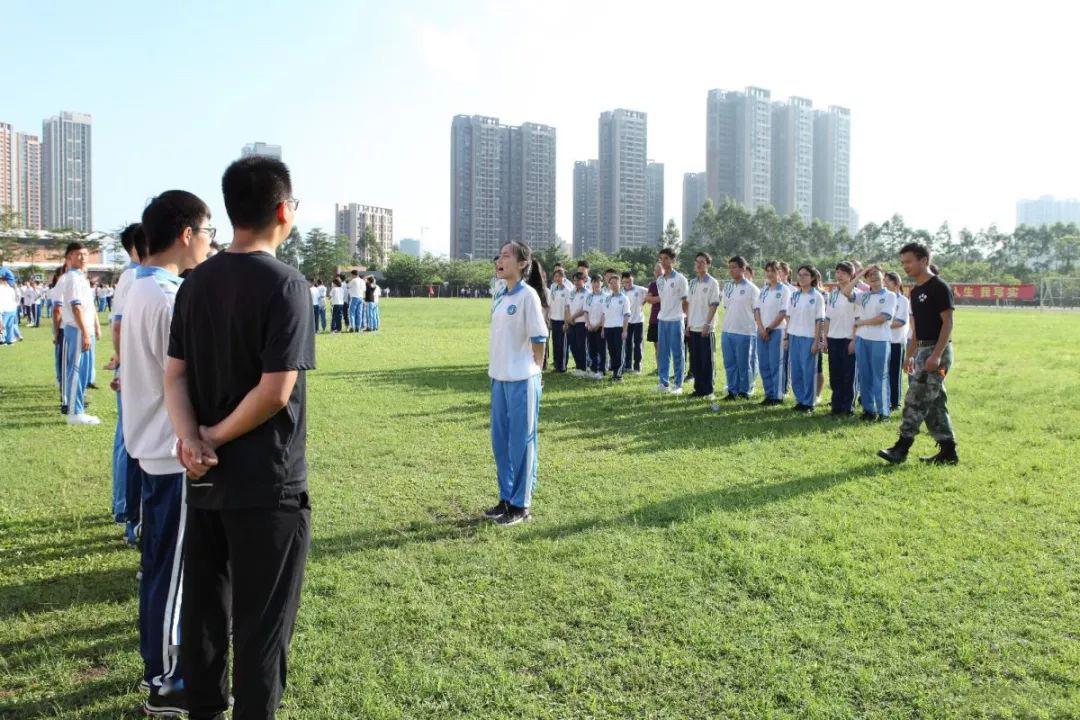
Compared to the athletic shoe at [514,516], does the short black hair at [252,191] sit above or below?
above

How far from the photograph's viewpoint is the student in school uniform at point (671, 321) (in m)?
11.7

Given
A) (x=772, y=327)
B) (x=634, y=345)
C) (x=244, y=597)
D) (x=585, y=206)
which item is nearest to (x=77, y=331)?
(x=244, y=597)

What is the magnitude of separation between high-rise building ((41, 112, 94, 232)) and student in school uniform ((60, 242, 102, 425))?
105m

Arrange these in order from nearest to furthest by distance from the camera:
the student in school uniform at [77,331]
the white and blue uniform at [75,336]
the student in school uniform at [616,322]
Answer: the student in school uniform at [77,331], the white and blue uniform at [75,336], the student in school uniform at [616,322]

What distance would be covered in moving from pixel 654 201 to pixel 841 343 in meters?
106

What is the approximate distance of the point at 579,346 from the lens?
1439 centimetres

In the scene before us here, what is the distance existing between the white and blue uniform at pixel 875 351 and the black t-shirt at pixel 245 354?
8.35 metres

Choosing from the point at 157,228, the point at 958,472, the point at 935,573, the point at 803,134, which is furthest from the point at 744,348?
the point at 803,134

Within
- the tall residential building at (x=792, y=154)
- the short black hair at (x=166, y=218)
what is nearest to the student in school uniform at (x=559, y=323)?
the short black hair at (x=166, y=218)

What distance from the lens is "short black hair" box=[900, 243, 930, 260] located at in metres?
6.91

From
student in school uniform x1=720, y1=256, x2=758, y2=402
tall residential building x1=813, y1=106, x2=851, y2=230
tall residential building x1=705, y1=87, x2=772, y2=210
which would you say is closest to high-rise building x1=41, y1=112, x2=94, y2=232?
tall residential building x1=705, y1=87, x2=772, y2=210

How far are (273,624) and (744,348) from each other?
942cm

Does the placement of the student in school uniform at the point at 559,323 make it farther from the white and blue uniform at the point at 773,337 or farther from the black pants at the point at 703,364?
the white and blue uniform at the point at 773,337

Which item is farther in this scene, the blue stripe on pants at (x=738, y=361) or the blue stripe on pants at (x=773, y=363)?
the blue stripe on pants at (x=738, y=361)
